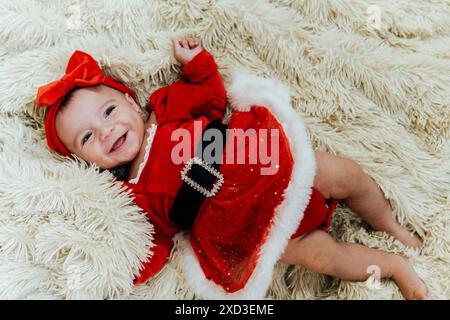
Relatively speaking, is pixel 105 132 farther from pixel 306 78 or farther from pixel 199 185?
pixel 306 78

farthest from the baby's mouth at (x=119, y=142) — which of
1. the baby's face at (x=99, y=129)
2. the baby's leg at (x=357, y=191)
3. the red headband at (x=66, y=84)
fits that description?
the baby's leg at (x=357, y=191)

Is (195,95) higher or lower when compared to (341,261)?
higher

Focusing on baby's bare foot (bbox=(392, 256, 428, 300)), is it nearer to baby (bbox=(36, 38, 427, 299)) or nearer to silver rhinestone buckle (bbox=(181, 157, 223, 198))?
baby (bbox=(36, 38, 427, 299))

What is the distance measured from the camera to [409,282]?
111 cm

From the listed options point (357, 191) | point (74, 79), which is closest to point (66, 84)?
point (74, 79)

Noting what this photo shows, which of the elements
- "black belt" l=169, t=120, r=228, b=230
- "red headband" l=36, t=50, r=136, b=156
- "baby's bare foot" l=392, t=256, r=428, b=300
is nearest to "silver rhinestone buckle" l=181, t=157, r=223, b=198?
"black belt" l=169, t=120, r=228, b=230

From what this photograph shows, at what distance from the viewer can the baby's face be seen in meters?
1.13

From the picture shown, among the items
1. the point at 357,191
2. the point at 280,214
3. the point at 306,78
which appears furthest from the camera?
the point at 306,78

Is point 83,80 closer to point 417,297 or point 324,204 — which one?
point 324,204

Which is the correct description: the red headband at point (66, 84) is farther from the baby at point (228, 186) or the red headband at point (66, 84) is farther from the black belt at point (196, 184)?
the black belt at point (196, 184)

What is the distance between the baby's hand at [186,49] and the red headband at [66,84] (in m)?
0.18

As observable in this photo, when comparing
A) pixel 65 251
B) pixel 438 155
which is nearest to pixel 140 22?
pixel 65 251

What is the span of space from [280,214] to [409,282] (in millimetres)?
344

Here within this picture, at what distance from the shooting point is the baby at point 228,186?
1.06 meters
